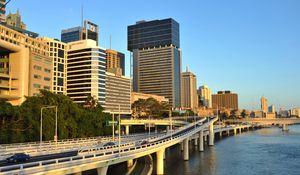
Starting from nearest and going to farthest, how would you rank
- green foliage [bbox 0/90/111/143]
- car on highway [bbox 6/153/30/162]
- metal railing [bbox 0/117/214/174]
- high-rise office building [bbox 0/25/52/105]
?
1. metal railing [bbox 0/117/214/174]
2. car on highway [bbox 6/153/30/162]
3. green foliage [bbox 0/90/111/143]
4. high-rise office building [bbox 0/25/52/105]

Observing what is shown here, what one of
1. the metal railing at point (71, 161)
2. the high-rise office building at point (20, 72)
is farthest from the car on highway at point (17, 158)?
the high-rise office building at point (20, 72)

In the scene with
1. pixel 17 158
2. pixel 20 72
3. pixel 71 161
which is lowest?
pixel 17 158

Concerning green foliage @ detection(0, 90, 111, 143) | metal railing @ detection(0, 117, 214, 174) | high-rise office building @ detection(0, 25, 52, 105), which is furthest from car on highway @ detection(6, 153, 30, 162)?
high-rise office building @ detection(0, 25, 52, 105)

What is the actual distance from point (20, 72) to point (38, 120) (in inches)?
2129

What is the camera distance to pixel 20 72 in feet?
446

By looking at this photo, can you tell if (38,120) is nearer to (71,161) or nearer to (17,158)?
(17,158)

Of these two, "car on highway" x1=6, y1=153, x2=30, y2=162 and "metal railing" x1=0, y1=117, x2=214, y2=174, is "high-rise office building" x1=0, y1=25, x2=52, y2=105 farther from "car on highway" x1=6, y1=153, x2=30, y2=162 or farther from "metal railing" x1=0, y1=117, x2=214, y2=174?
"car on highway" x1=6, y1=153, x2=30, y2=162

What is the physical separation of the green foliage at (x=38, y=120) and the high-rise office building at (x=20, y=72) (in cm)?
3231

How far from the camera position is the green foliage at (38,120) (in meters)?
85.1

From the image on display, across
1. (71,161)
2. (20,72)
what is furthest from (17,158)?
(20,72)

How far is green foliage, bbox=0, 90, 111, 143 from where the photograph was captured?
279 feet

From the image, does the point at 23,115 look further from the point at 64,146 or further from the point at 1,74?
the point at 1,74

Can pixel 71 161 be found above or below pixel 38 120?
below

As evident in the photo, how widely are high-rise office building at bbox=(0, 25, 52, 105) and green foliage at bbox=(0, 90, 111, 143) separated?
32.3 metres
